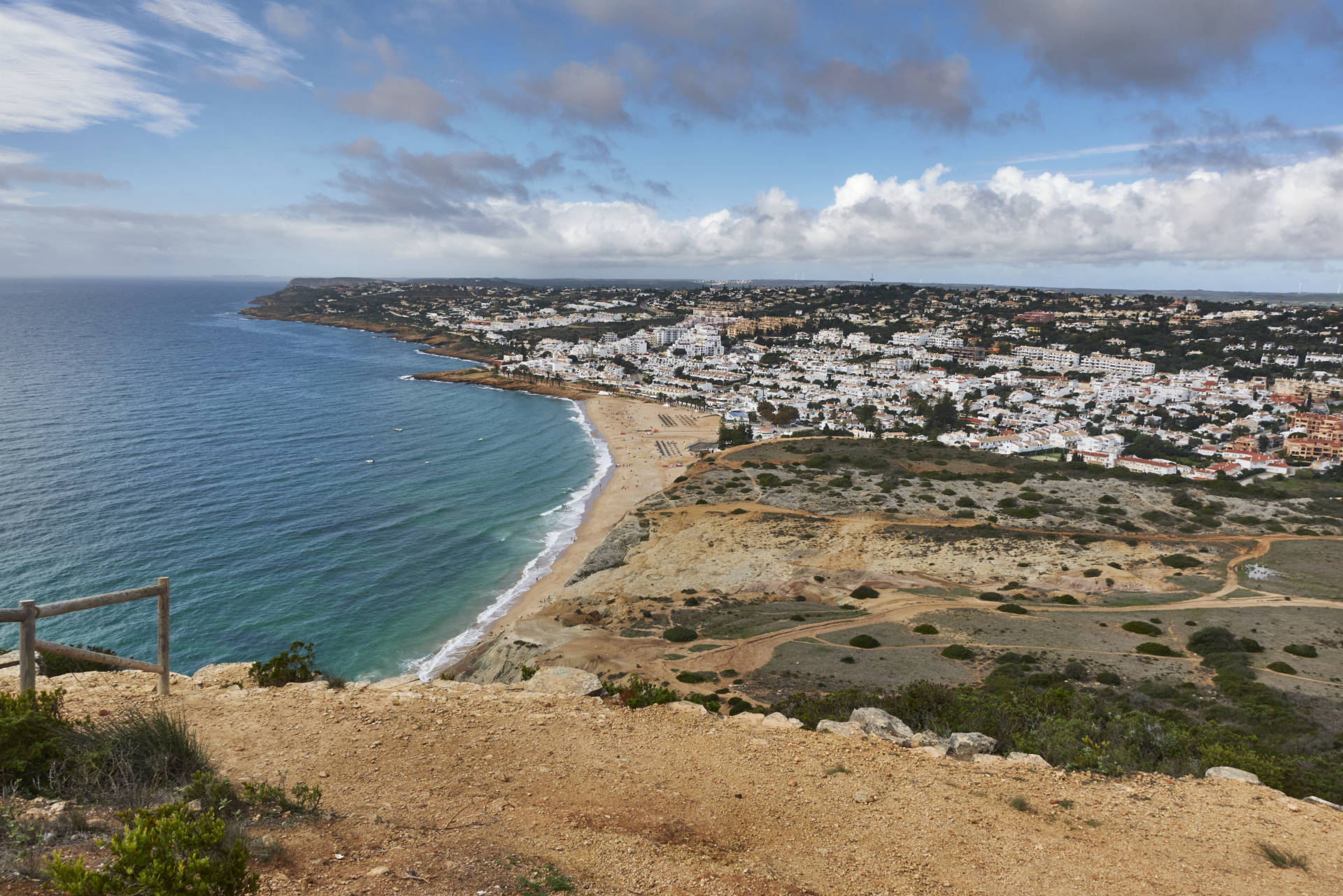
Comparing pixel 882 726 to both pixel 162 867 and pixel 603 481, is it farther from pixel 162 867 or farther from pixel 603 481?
pixel 603 481

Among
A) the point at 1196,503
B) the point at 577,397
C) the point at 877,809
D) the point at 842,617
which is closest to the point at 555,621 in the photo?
the point at 842,617

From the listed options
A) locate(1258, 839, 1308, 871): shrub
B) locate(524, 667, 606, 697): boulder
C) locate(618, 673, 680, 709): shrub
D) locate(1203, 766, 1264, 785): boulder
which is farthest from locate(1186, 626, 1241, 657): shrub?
locate(524, 667, 606, 697): boulder

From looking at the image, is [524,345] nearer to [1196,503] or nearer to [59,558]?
[59,558]

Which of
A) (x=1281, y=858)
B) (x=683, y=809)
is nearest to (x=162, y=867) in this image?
(x=683, y=809)

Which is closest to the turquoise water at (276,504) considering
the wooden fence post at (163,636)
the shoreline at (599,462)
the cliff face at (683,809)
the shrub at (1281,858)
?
the shoreline at (599,462)

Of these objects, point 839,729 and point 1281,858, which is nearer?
point 1281,858
